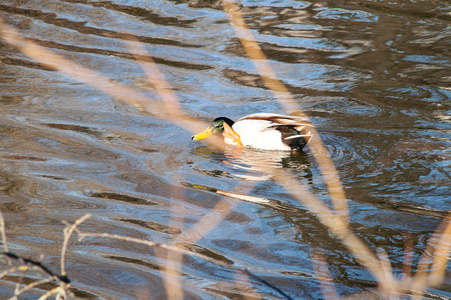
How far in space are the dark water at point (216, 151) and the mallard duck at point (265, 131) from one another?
0.15 m

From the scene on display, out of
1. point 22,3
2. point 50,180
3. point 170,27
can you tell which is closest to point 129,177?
point 50,180

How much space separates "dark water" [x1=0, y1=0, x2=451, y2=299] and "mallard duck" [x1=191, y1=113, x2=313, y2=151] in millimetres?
148

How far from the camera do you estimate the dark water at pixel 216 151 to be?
12.9 feet

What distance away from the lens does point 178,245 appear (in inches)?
159

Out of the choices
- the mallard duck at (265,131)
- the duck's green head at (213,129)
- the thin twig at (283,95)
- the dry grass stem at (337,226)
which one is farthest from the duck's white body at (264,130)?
the dry grass stem at (337,226)

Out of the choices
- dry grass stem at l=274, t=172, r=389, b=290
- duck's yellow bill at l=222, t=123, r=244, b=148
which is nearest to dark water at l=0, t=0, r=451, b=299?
dry grass stem at l=274, t=172, r=389, b=290

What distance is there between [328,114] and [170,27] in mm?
3820

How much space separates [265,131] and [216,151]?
518 millimetres

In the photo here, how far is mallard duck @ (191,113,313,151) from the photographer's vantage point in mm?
5828

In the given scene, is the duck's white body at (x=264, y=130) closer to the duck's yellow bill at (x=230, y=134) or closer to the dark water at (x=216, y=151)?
the duck's yellow bill at (x=230, y=134)

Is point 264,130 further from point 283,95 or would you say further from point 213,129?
point 283,95

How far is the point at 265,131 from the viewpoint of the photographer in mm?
5961

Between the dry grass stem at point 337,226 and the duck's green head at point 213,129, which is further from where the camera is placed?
the duck's green head at point 213,129

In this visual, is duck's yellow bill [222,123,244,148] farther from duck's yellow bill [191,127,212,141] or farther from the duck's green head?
duck's yellow bill [191,127,212,141]
